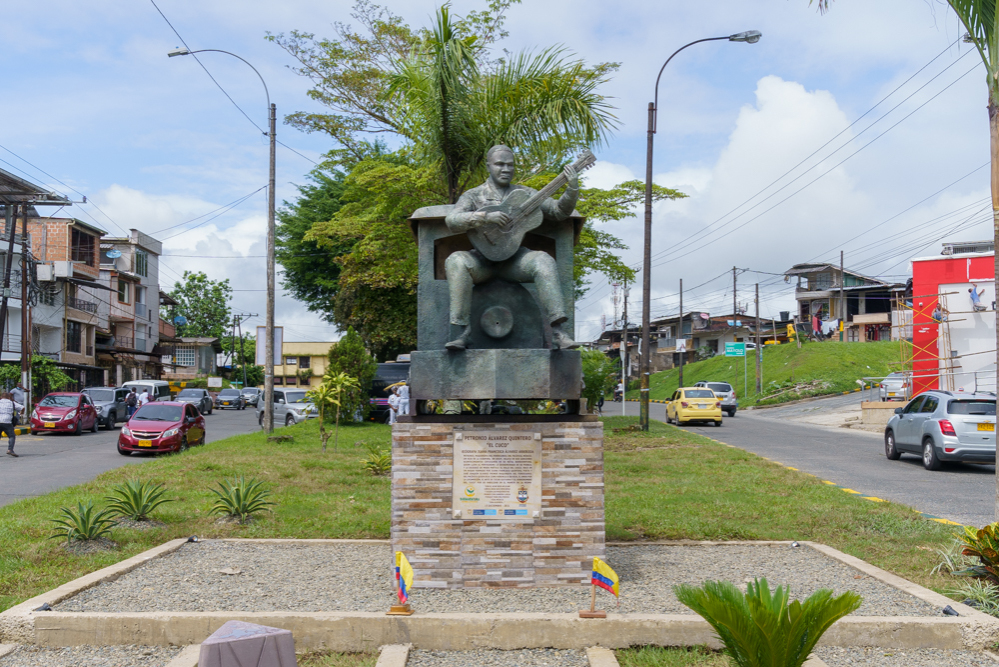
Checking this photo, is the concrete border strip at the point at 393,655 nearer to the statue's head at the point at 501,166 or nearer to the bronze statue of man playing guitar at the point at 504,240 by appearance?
the bronze statue of man playing guitar at the point at 504,240

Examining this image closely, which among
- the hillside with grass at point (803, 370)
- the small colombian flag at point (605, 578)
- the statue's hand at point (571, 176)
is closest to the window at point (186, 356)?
the hillside with grass at point (803, 370)

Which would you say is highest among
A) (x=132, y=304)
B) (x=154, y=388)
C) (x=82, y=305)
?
(x=132, y=304)

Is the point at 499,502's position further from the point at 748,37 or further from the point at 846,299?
the point at 846,299

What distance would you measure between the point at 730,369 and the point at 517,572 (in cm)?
5567

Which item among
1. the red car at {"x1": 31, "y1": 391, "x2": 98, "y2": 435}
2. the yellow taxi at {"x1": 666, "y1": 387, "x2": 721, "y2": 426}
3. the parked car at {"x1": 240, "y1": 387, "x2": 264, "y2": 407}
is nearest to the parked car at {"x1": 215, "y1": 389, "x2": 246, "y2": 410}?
the parked car at {"x1": 240, "y1": 387, "x2": 264, "y2": 407}

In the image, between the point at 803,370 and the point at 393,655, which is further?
the point at 803,370

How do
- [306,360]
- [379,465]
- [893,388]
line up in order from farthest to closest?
[306,360], [893,388], [379,465]

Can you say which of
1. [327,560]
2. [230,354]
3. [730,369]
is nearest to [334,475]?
[327,560]

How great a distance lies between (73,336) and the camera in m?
44.8

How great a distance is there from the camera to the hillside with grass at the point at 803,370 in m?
47.3

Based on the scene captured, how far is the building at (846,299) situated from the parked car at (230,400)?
4144cm

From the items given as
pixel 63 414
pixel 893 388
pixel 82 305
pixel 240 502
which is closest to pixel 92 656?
pixel 240 502

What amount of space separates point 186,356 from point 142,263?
16.8 m

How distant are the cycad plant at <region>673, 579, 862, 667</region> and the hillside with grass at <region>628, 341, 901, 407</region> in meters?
43.9
